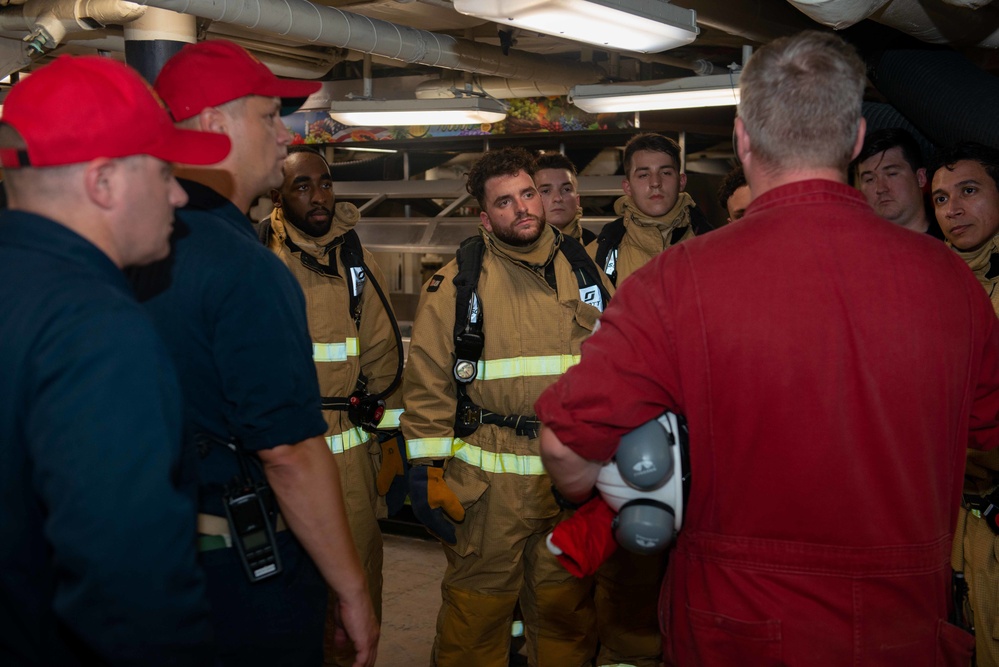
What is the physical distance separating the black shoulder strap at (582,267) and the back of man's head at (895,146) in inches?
44.8

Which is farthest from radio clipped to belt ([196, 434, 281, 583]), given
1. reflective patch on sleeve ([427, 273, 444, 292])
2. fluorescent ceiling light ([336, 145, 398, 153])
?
fluorescent ceiling light ([336, 145, 398, 153])

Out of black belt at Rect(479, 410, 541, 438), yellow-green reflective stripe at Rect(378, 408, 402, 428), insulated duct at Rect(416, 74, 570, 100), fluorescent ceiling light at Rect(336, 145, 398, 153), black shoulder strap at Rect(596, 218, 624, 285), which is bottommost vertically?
yellow-green reflective stripe at Rect(378, 408, 402, 428)

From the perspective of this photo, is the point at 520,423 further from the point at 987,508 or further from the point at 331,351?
the point at 987,508

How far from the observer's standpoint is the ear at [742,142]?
156 centimetres

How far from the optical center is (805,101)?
4.81ft

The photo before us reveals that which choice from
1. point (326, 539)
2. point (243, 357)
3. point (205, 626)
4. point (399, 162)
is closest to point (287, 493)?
point (326, 539)

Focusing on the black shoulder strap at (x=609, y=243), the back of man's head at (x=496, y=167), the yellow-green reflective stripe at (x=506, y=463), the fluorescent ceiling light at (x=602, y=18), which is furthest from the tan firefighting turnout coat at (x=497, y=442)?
the black shoulder strap at (x=609, y=243)

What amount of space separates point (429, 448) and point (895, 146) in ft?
6.94

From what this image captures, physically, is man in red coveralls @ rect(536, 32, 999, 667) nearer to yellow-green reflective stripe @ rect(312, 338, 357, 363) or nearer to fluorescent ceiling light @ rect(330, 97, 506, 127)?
yellow-green reflective stripe @ rect(312, 338, 357, 363)

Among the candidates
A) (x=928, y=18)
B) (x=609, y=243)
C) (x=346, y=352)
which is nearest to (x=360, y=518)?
(x=346, y=352)

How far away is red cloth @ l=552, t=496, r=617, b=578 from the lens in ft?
5.67

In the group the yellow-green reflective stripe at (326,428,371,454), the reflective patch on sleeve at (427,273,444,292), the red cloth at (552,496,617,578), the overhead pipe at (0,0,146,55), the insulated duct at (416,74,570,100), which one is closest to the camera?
the red cloth at (552,496,617,578)

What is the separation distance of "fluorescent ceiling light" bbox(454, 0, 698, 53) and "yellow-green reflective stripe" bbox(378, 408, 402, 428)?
5.18ft

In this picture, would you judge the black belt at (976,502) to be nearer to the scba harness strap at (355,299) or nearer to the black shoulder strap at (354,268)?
the scba harness strap at (355,299)
